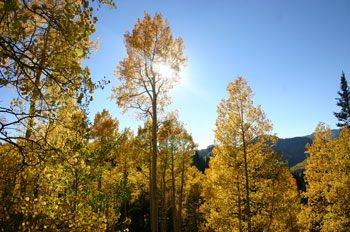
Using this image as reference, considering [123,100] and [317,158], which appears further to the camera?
[317,158]

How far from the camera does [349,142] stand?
10492 mm

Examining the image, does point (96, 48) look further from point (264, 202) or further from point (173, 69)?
point (264, 202)

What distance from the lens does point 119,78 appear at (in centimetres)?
719

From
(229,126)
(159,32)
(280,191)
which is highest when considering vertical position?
(159,32)

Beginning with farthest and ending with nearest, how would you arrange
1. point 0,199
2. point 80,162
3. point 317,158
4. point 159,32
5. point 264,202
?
point 317,158 < point 264,202 < point 159,32 < point 80,162 < point 0,199

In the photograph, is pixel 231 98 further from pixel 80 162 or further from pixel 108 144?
pixel 80 162

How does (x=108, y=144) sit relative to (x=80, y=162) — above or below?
above

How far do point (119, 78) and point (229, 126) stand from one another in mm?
5453

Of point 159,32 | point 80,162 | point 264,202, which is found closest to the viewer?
point 80,162

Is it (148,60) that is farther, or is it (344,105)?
(344,105)

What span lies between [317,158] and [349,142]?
11.8ft

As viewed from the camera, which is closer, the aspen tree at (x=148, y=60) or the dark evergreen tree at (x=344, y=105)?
the aspen tree at (x=148, y=60)

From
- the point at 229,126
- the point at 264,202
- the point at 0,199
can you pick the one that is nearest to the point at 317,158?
the point at 264,202

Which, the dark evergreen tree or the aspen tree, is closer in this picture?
the aspen tree
